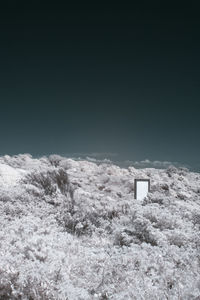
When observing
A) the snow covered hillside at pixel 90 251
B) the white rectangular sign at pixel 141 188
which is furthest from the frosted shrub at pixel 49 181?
the white rectangular sign at pixel 141 188

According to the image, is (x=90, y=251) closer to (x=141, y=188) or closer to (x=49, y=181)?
(x=49, y=181)

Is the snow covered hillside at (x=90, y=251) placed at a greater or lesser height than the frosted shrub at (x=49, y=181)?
lesser

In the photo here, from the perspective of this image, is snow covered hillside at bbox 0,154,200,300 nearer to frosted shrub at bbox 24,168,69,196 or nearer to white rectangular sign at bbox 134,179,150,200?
frosted shrub at bbox 24,168,69,196

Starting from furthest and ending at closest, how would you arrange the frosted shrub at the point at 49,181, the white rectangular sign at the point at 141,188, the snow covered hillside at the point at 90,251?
1. the white rectangular sign at the point at 141,188
2. the frosted shrub at the point at 49,181
3. the snow covered hillside at the point at 90,251

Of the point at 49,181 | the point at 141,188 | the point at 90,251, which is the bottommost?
the point at 90,251

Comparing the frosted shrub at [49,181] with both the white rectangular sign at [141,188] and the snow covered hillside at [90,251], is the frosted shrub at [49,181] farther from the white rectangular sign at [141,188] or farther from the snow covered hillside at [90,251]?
the white rectangular sign at [141,188]

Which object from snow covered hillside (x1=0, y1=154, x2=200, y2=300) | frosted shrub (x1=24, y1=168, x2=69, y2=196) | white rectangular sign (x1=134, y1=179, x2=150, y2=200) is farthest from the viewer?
white rectangular sign (x1=134, y1=179, x2=150, y2=200)

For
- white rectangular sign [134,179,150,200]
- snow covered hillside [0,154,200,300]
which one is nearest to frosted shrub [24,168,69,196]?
snow covered hillside [0,154,200,300]

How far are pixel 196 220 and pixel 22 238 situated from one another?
19.7ft

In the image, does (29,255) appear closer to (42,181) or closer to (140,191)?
(42,181)

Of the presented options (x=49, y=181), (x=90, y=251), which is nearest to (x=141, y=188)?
(x=49, y=181)

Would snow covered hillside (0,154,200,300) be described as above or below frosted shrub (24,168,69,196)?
below

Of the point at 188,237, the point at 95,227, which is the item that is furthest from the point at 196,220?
the point at 95,227

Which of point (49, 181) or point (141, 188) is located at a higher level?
point (141, 188)
